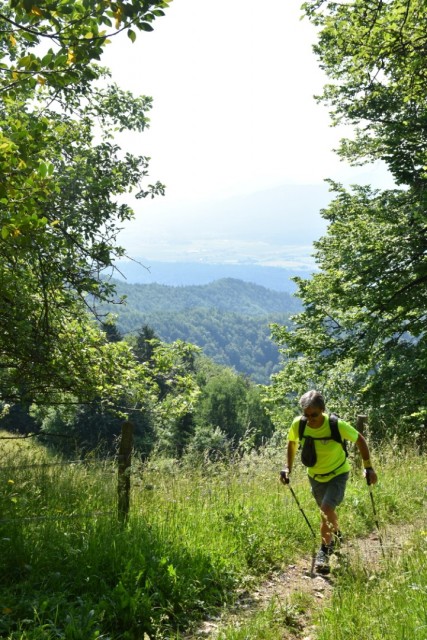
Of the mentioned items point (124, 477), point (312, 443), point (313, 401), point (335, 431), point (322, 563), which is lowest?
point (322, 563)

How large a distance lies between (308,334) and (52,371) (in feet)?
42.7

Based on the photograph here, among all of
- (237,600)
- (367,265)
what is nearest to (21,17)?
(237,600)

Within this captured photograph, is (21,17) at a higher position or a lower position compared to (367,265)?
higher

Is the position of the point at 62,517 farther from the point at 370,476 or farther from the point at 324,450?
the point at 370,476

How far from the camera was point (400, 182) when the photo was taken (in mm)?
14320

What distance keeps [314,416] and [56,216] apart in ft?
13.6

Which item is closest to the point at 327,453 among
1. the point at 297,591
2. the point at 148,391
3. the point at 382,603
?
the point at 297,591

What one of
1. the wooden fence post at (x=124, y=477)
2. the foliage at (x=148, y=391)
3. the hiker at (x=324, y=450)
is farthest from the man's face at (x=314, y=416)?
the foliage at (x=148, y=391)

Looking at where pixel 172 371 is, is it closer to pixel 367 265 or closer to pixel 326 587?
pixel 326 587

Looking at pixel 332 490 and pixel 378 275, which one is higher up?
pixel 378 275

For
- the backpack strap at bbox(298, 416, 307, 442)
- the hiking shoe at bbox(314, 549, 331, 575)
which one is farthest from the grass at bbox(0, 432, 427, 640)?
the backpack strap at bbox(298, 416, 307, 442)

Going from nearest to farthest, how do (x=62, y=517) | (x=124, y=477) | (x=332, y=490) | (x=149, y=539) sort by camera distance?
1. (x=149, y=539)
2. (x=62, y=517)
3. (x=332, y=490)
4. (x=124, y=477)

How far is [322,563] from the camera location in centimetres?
511

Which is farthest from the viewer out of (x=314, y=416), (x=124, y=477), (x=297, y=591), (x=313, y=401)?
(x=124, y=477)
